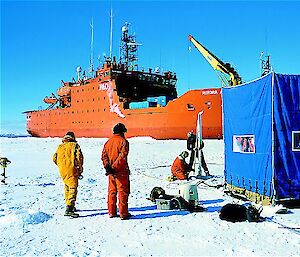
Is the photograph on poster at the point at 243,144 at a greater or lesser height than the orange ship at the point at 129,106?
lesser

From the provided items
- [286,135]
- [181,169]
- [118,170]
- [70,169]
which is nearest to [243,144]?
[286,135]

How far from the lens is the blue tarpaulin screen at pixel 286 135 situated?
621 centimetres

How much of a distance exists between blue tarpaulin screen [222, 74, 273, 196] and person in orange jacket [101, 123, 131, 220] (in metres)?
2.56

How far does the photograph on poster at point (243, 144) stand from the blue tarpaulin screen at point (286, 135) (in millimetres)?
800

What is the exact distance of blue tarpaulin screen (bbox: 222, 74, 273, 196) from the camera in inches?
252

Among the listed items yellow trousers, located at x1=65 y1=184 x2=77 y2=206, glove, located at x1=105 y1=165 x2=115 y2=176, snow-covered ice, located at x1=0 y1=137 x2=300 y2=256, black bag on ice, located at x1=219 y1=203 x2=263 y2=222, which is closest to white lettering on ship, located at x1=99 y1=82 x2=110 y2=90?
snow-covered ice, located at x1=0 y1=137 x2=300 y2=256

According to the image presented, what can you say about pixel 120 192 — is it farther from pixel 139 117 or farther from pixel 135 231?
pixel 139 117

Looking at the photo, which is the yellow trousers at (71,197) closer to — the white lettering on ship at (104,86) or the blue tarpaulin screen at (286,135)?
the blue tarpaulin screen at (286,135)

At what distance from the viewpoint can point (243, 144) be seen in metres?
7.46

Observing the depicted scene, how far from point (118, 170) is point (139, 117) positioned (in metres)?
25.9

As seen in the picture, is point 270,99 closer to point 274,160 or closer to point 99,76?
point 274,160

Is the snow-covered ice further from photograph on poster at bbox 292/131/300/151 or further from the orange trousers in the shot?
photograph on poster at bbox 292/131/300/151

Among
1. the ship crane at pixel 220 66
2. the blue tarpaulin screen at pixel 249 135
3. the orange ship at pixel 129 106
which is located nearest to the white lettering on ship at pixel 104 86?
the orange ship at pixel 129 106

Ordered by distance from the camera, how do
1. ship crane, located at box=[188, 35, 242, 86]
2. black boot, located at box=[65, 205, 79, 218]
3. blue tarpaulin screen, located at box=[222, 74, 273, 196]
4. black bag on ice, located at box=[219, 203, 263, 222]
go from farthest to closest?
ship crane, located at box=[188, 35, 242, 86] < blue tarpaulin screen, located at box=[222, 74, 273, 196] < black boot, located at box=[65, 205, 79, 218] < black bag on ice, located at box=[219, 203, 263, 222]
